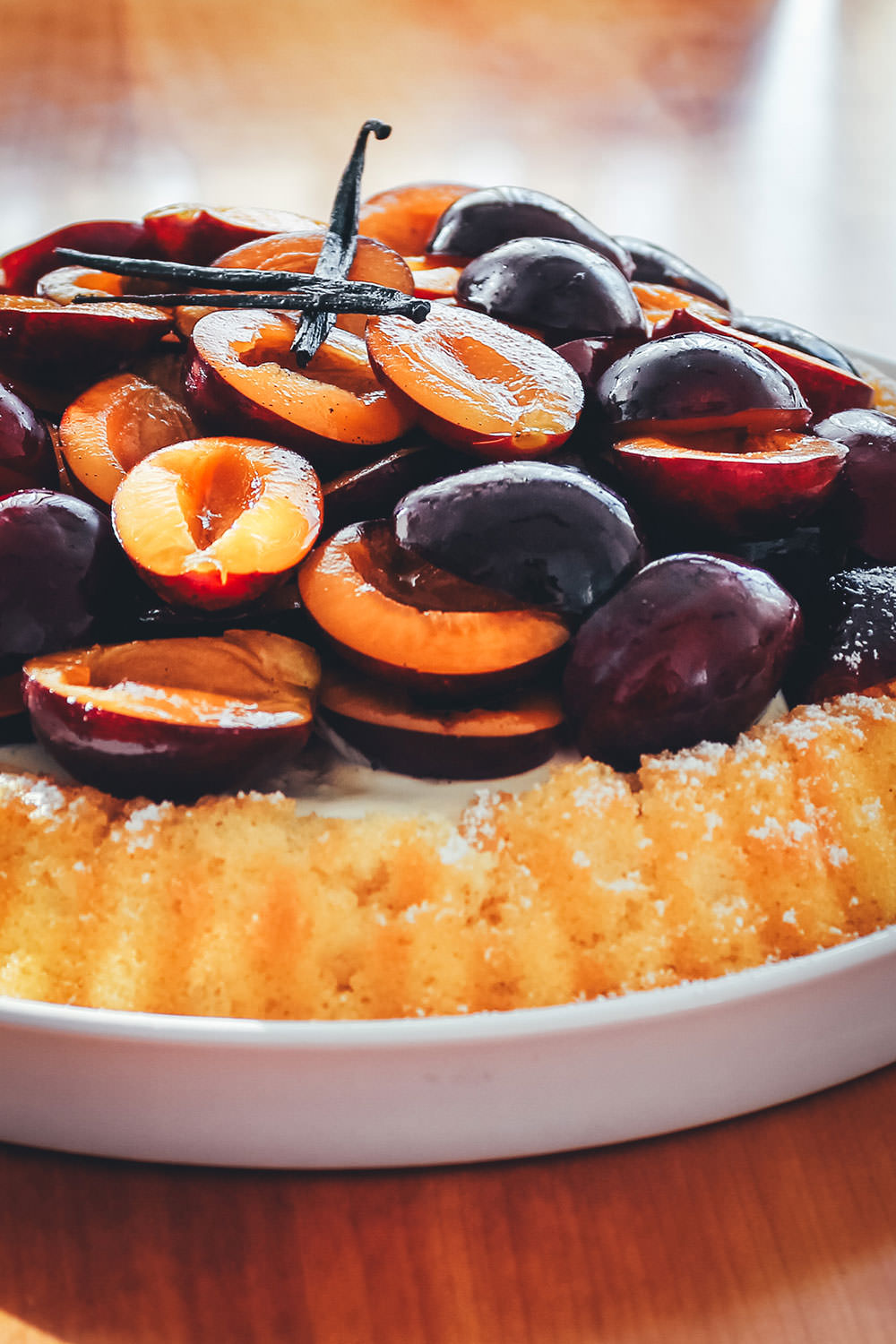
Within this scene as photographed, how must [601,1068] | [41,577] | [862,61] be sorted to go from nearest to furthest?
1. [601,1068]
2. [41,577]
3. [862,61]

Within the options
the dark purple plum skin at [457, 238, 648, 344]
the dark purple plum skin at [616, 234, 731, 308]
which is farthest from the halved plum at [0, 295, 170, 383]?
the dark purple plum skin at [616, 234, 731, 308]

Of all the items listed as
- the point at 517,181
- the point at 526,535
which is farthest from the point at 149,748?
the point at 517,181

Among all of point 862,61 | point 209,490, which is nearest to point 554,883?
point 209,490

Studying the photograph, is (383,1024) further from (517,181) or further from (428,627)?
(517,181)

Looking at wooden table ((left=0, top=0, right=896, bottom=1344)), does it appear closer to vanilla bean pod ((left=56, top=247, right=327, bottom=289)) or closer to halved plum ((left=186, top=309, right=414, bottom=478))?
halved plum ((left=186, top=309, right=414, bottom=478))

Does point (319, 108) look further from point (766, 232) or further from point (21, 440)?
point (21, 440)

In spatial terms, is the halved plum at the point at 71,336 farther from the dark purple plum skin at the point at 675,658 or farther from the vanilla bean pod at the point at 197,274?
the dark purple plum skin at the point at 675,658
